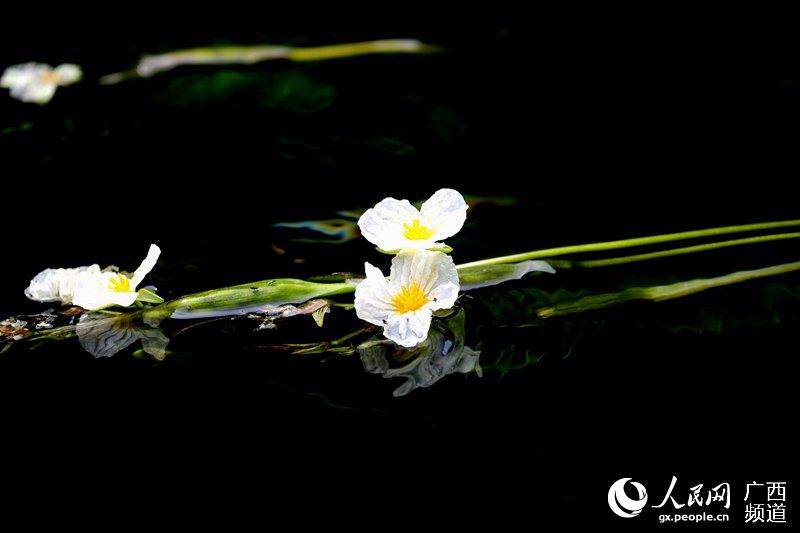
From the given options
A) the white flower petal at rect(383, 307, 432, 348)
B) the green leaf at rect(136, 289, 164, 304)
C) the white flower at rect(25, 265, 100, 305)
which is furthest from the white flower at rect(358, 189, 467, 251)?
the white flower at rect(25, 265, 100, 305)

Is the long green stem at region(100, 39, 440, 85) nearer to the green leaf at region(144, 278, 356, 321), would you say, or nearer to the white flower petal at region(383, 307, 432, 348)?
the green leaf at region(144, 278, 356, 321)

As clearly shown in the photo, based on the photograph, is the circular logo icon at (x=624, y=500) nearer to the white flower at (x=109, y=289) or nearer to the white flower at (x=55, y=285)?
the white flower at (x=109, y=289)

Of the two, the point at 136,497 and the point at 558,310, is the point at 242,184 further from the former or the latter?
the point at 136,497

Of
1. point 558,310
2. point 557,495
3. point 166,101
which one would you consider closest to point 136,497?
point 557,495

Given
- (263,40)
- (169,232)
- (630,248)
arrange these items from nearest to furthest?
1. (630,248)
2. (169,232)
3. (263,40)

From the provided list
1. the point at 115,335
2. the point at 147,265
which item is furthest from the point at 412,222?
the point at 115,335

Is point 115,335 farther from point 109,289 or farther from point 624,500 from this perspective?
point 624,500
